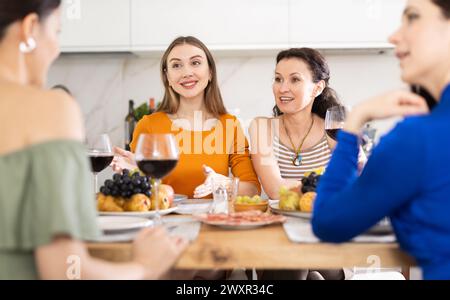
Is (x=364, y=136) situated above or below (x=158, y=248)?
above

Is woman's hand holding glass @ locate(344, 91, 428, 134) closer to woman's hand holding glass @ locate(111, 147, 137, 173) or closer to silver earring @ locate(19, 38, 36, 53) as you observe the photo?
silver earring @ locate(19, 38, 36, 53)

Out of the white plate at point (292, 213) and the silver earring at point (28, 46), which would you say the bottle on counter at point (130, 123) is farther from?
the silver earring at point (28, 46)

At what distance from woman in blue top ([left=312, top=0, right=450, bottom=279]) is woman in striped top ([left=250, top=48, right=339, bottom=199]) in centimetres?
115

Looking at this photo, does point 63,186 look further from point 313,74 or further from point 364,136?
point 313,74

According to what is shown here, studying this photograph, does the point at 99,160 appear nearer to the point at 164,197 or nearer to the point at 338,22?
the point at 164,197

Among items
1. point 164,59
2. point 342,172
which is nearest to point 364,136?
point 342,172

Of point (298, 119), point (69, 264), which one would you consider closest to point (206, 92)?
point (298, 119)

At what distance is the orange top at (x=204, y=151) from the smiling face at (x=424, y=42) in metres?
1.17

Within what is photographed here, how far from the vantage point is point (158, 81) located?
373 centimetres

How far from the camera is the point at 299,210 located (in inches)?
53.8

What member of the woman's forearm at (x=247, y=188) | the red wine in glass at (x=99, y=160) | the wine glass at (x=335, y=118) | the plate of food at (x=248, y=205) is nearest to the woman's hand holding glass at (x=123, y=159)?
the red wine in glass at (x=99, y=160)

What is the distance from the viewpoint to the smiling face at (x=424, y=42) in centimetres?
96

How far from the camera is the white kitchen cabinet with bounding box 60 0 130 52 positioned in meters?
3.32
